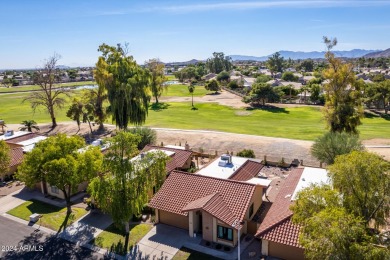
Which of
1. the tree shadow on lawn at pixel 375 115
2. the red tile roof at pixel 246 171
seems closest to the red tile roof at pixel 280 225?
the red tile roof at pixel 246 171

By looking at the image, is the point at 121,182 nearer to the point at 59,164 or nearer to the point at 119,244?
the point at 119,244

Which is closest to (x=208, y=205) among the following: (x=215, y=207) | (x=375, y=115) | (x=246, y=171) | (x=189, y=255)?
(x=215, y=207)

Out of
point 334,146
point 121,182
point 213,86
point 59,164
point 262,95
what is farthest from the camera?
point 213,86

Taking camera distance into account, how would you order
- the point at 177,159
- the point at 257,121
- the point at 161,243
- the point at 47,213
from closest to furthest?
the point at 161,243
the point at 47,213
the point at 177,159
the point at 257,121

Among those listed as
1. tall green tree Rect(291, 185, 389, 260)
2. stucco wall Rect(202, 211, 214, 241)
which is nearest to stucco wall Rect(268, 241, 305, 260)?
stucco wall Rect(202, 211, 214, 241)

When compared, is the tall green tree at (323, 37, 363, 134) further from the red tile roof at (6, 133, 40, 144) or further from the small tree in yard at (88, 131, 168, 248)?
the red tile roof at (6, 133, 40, 144)

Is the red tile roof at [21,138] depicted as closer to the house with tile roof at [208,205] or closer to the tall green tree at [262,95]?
the house with tile roof at [208,205]
